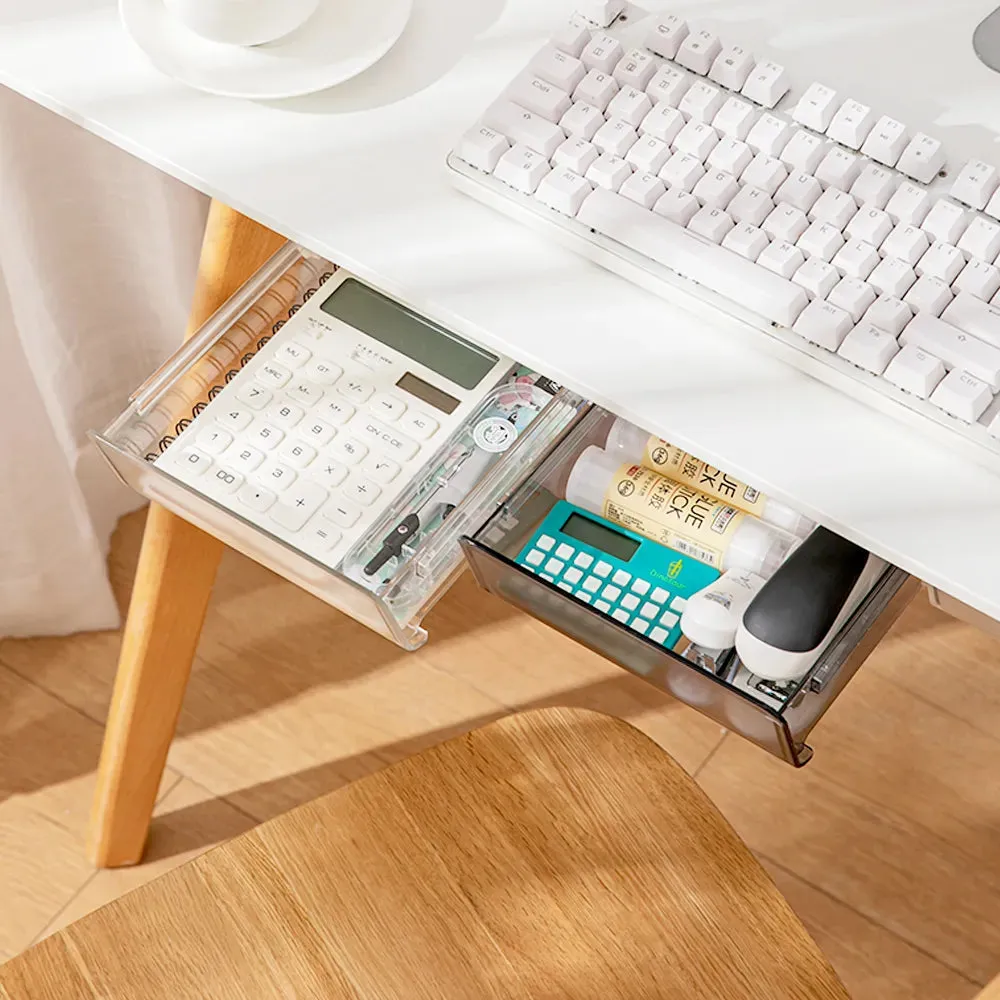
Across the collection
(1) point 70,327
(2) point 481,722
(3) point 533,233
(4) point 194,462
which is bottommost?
(2) point 481,722

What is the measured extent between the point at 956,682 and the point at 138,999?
86 cm

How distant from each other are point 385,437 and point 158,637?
0.33 metres

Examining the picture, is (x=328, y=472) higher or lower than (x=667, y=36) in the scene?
lower

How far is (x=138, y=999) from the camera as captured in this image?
2.68ft

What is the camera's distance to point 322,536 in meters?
0.80

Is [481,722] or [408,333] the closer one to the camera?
[408,333]

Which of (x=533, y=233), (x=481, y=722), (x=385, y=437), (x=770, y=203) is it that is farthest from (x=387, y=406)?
(x=481, y=722)

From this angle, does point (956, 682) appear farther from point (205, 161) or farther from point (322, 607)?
point (205, 161)

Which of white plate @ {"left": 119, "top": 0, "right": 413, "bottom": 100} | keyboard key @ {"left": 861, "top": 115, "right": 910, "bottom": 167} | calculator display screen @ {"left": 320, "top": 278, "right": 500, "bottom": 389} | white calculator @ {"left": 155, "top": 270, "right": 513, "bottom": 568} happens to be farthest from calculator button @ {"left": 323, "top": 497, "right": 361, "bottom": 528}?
keyboard key @ {"left": 861, "top": 115, "right": 910, "bottom": 167}

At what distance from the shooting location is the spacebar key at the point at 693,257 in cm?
71

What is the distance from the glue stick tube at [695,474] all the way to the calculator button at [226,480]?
0.21 metres

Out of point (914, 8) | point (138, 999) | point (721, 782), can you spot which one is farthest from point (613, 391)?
point (721, 782)

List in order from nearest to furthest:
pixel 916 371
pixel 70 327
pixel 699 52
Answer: pixel 916 371 < pixel 699 52 < pixel 70 327

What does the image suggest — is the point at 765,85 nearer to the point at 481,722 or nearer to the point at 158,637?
the point at 158,637
